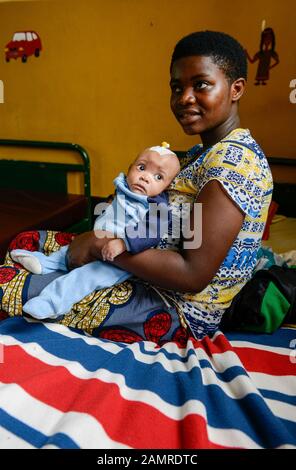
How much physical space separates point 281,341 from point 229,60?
781mm

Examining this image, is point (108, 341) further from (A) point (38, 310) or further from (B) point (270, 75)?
(B) point (270, 75)

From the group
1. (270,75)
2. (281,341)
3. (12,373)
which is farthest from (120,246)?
(270,75)

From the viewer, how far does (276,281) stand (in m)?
1.08

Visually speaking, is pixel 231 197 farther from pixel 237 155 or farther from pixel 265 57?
pixel 265 57

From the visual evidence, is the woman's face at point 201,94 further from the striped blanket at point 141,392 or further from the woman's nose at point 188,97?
the striped blanket at point 141,392

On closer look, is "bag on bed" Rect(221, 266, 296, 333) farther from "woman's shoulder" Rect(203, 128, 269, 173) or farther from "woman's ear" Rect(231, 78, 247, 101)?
"woman's ear" Rect(231, 78, 247, 101)

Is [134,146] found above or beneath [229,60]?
beneath

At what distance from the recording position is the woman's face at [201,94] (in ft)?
3.23

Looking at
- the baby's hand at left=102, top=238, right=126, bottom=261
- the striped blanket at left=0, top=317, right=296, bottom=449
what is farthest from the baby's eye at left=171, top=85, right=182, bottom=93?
the striped blanket at left=0, top=317, right=296, bottom=449

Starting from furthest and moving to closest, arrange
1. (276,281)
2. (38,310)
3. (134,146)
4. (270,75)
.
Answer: (134,146) < (270,75) < (276,281) < (38,310)

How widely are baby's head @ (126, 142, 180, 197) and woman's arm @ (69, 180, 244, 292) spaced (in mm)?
205

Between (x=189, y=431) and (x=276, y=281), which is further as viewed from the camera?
(x=276, y=281)

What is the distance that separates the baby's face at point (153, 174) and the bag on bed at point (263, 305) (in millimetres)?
385

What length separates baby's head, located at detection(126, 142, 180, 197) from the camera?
108 centimetres
